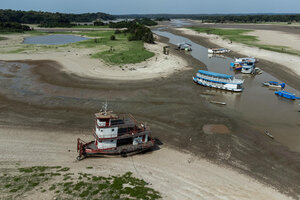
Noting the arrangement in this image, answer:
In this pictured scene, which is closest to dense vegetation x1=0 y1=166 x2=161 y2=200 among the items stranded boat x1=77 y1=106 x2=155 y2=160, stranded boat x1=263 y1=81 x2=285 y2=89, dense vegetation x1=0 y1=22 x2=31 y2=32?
stranded boat x1=77 y1=106 x2=155 y2=160

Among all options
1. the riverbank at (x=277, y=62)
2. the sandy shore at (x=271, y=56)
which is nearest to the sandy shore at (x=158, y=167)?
the riverbank at (x=277, y=62)

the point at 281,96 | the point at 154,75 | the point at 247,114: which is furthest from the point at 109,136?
the point at 281,96

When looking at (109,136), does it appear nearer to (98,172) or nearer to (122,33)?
(98,172)

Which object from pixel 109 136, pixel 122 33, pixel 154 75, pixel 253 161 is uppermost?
pixel 122 33

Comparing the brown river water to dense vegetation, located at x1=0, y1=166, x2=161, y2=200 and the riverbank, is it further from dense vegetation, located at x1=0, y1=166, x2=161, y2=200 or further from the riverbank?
dense vegetation, located at x1=0, y1=166, x2=161, y2=200

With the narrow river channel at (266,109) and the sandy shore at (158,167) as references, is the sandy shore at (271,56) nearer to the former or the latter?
the narrow river channel at (266,109)

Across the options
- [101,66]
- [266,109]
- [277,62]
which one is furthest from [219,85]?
[277,62]

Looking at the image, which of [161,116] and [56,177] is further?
[161,116]
